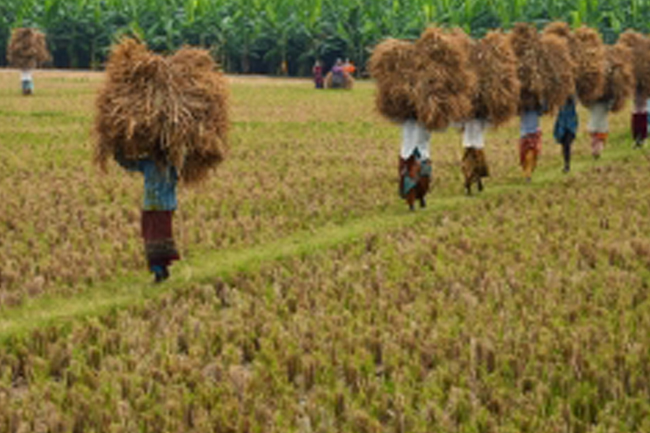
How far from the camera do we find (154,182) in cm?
749

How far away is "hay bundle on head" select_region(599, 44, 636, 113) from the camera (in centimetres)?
1491

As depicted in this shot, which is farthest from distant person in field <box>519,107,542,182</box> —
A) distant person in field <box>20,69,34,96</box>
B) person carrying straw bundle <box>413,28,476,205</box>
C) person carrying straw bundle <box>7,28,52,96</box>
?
distant person in field <box>20,69,34,96</box>

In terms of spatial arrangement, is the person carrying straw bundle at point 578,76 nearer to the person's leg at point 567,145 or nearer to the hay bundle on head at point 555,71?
the person's leg at point 567,145

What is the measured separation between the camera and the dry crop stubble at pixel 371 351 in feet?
15.8

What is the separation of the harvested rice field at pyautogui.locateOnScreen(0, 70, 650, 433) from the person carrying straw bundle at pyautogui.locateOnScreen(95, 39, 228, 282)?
696mm

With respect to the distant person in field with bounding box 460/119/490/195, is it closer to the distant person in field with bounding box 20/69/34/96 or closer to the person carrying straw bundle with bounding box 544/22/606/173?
the person carrying straw bundle with bounding box 544/22/606/173

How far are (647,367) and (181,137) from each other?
159 inches

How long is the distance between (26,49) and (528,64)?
20609mm

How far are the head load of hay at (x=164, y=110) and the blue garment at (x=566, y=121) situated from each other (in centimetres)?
790

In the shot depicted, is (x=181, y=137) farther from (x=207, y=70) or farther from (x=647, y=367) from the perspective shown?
(x=647, y=367)

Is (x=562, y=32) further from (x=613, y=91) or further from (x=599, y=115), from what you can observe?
(x=599, y=115)

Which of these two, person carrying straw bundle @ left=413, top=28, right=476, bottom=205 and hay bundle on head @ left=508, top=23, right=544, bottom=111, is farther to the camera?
hay bundle on head @ left=508, top=23, right=544, bottom=111

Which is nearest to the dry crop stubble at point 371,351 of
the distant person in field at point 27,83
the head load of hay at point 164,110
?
the head load of hay at point 164,110

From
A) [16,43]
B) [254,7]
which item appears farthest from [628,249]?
[254,7]
